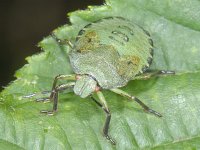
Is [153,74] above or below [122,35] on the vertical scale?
below

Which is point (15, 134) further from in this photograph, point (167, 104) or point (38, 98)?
point (167, 104)

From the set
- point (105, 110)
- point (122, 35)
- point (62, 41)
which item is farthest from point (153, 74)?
point (62, 41)

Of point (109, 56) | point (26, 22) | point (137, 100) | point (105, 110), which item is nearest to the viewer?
point (105, 110)

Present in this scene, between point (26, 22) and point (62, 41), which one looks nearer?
point (62, 41)

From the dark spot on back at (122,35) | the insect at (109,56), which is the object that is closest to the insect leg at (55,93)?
the insect at (109,56)

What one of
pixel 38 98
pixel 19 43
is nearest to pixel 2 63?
pixel 19 43

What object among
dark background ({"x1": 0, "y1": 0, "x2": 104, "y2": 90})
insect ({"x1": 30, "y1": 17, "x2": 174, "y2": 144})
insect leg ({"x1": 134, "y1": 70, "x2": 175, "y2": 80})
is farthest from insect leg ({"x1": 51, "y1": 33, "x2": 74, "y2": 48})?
dark background ({"x1": 0, "y1": 0, "x2": 104, "y2": 90})

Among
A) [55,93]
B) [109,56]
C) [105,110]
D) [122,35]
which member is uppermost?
[122,35]

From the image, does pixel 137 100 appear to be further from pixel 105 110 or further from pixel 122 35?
pixel 122 35
